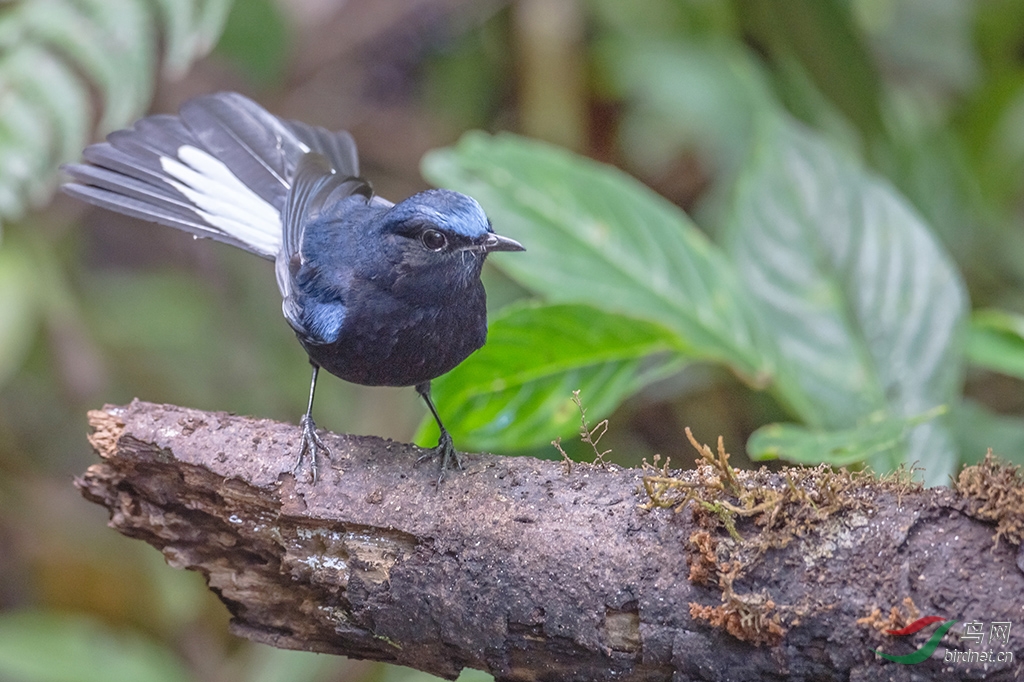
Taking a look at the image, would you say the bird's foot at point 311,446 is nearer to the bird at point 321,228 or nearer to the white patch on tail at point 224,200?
the bird at point 321,228

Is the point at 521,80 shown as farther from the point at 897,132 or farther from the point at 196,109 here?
the point at 196,109

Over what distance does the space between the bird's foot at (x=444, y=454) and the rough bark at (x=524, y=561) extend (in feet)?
0.12

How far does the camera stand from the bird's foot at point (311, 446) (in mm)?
2160

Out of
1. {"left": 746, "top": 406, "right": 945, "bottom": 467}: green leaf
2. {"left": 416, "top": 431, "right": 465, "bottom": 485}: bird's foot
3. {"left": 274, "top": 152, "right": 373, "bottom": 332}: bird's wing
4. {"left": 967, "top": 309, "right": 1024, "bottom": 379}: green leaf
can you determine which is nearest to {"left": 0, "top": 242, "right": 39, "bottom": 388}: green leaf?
{"left": 274, "top": 152, "right": 373, "bottom": 332}: bird's wing

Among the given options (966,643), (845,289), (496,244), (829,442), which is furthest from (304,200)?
(966,643)

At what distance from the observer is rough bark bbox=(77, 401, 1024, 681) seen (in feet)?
5.38

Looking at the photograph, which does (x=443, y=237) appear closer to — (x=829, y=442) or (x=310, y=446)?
(x=310, y=446)

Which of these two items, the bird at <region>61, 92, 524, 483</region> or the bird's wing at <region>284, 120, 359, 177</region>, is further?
the bird's wing at <region>284, 120, 359, 177</region>

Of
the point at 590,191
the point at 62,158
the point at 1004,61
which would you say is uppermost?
the point at 1004,61

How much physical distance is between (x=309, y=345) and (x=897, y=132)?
373 cm

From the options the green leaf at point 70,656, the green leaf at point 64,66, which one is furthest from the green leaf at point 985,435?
the green leaf at point 70,656

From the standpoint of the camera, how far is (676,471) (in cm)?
198

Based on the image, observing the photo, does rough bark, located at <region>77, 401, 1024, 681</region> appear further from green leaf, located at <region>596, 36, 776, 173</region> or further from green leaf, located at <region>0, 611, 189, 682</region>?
green leaf, located at <region>596, 36, 776, 173</region>

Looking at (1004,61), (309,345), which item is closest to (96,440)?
(309,345)
